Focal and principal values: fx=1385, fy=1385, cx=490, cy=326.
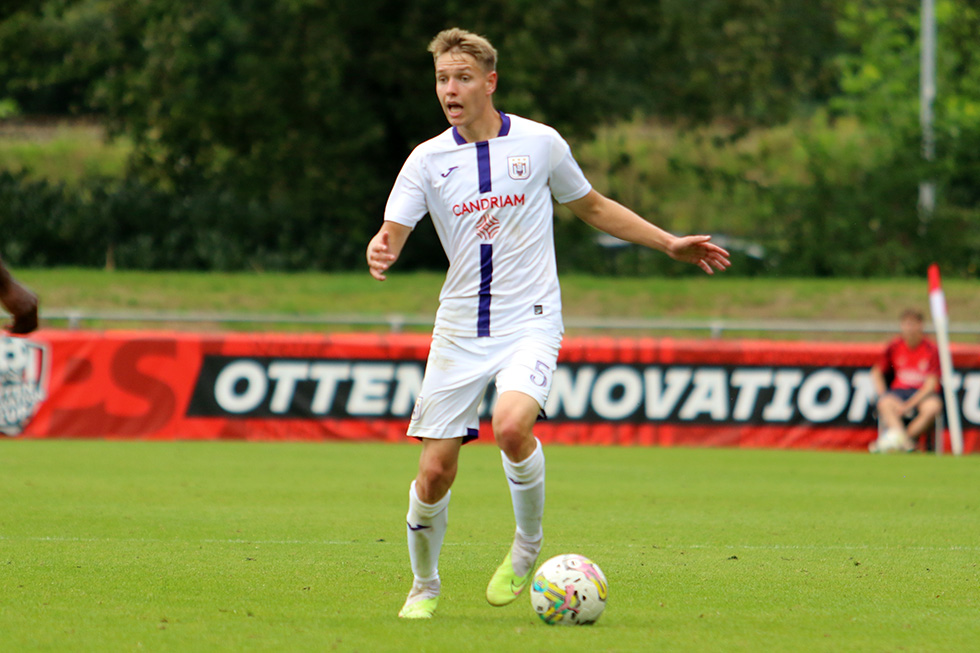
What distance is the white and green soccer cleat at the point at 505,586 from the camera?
19.9 ft

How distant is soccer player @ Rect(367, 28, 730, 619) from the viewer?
232 inches

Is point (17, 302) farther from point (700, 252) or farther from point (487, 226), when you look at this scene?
point (700, 252)

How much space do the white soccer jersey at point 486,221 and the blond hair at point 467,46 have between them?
1.08 ft

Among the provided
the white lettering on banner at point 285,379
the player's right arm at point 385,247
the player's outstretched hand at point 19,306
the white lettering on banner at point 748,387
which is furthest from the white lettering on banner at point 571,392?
the player's outstretched hand at point 19,306

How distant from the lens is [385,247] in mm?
5734

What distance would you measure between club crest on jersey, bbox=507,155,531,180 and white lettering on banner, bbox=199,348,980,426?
10.4 m

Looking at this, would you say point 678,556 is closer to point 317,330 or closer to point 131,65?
point 317,330

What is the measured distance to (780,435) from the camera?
54.3 ft

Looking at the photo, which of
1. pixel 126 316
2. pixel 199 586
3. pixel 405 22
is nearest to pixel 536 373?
pixel 199 586

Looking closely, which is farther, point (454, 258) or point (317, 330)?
point (317, 330)

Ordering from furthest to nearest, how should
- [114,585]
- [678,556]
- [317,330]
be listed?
1. [317,330]
2. [678,556]
3. [114,585]

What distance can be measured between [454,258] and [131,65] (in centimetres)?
2840

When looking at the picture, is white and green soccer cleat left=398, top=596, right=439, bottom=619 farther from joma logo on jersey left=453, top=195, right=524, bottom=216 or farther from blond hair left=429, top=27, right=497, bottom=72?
blond hair left=429, top=27, right=497, bottom=72

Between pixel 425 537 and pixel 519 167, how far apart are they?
165 centimetres
